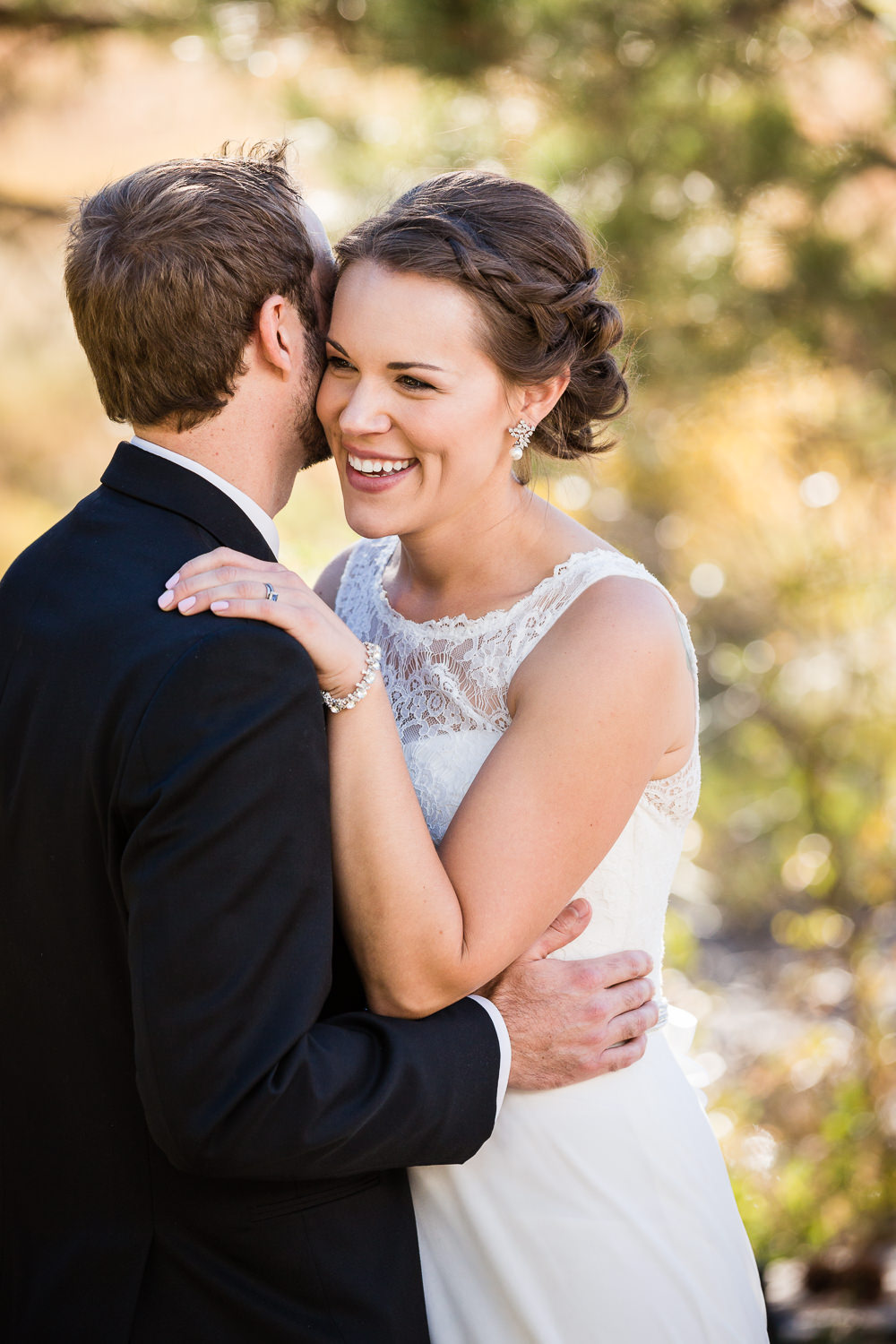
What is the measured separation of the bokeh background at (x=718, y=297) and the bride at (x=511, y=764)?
1.50 m

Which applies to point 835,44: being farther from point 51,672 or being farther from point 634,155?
point 51,672

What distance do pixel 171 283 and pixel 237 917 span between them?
929 mm

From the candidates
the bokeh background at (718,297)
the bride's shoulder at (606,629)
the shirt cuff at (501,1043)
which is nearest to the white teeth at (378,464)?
the bride's shoulder at (606,629)

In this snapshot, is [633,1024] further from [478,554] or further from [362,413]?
[362,413]

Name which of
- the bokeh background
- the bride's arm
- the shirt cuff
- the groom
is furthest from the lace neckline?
the bokeh background

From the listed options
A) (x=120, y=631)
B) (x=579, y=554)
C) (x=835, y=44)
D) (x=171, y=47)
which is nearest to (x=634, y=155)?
(x=835, y=44)

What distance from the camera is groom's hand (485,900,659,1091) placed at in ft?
6.72

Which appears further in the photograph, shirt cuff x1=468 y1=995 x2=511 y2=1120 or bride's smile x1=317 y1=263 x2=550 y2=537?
bride's smile x1=317 y1=263 x2=550 y2=537

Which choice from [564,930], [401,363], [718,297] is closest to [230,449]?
[401,363]

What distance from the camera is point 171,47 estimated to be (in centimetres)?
424

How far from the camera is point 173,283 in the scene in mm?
1800

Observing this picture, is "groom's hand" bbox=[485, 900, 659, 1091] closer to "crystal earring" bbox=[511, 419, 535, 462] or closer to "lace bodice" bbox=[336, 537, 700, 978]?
"lace bodice" bbox=[336, 537, 700, 978]

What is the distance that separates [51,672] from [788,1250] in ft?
12.2

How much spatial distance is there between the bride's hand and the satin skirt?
88 cm
